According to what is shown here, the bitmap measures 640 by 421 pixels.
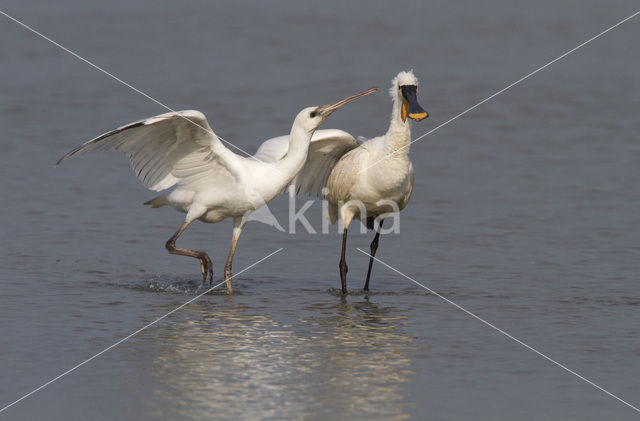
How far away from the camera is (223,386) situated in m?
6.63

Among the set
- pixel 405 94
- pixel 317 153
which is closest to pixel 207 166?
pixel 317 153

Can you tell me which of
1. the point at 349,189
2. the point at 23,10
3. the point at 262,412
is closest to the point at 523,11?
the point at 23,10

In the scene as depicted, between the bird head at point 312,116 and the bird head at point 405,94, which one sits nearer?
the bird head at point 312,116

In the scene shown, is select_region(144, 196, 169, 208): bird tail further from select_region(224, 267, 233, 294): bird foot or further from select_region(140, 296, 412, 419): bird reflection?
select_region(140, 296, 412, 419): bird reflection

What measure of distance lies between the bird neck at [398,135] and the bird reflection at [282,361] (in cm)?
141

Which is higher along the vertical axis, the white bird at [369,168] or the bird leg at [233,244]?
the white bird at [369,168]

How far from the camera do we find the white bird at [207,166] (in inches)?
369

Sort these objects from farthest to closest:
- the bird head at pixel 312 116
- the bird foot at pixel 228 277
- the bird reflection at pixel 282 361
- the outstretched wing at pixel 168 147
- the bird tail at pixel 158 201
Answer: the bird tail at pixel 158 201 → the bird foot at pixel 228 277 → the bird head at pixel 312 116 → the outstretched wing at pixel 168 147 → the bird reflection at pixel 282 361

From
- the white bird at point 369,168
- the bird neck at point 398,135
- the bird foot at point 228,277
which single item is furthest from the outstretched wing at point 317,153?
the bird foot at point 228,277

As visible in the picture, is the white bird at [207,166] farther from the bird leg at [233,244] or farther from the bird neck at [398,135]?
the bird neck at [398,135]

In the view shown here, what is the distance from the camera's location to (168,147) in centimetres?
966

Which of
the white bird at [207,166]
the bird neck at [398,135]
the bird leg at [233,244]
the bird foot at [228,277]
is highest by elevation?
the bird neck at [398,135]

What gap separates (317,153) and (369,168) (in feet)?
2.99

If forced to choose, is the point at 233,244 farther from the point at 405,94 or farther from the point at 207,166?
the point at 405,94
